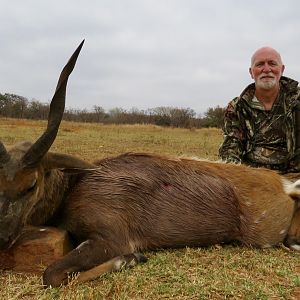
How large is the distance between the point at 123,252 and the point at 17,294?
45.1 inches

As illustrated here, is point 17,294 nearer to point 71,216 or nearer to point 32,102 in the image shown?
point 71,216

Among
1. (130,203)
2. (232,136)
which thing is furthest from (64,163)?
(232,136)

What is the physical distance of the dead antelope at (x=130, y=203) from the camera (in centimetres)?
413

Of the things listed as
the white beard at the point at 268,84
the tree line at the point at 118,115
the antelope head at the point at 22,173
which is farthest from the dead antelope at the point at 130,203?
the tree line at the point at 118,115

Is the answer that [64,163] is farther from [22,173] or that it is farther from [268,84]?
[268,84]

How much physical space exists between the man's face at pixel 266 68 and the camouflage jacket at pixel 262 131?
0.21 m

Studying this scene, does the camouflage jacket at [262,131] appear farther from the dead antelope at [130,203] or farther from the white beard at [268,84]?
the dead antelope at [130,203]

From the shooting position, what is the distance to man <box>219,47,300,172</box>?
22.7 ft

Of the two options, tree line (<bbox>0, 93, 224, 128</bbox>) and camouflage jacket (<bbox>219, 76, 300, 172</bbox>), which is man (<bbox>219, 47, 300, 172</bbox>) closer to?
camouflage jacket (<bbox>219, 76, 300, 172</bbox>)

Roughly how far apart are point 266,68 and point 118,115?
60278mm

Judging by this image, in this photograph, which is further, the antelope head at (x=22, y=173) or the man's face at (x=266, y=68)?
the man's face at (x=266, y=68)

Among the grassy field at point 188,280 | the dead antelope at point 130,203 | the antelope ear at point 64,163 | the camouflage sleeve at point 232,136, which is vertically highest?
the camouflage sleeve at point 232,136

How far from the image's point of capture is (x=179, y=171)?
5.22m

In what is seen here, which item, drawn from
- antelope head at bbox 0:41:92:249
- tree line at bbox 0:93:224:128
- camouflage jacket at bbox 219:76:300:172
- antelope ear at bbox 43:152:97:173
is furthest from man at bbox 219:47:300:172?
tree line at bbox 0:93:224:128
